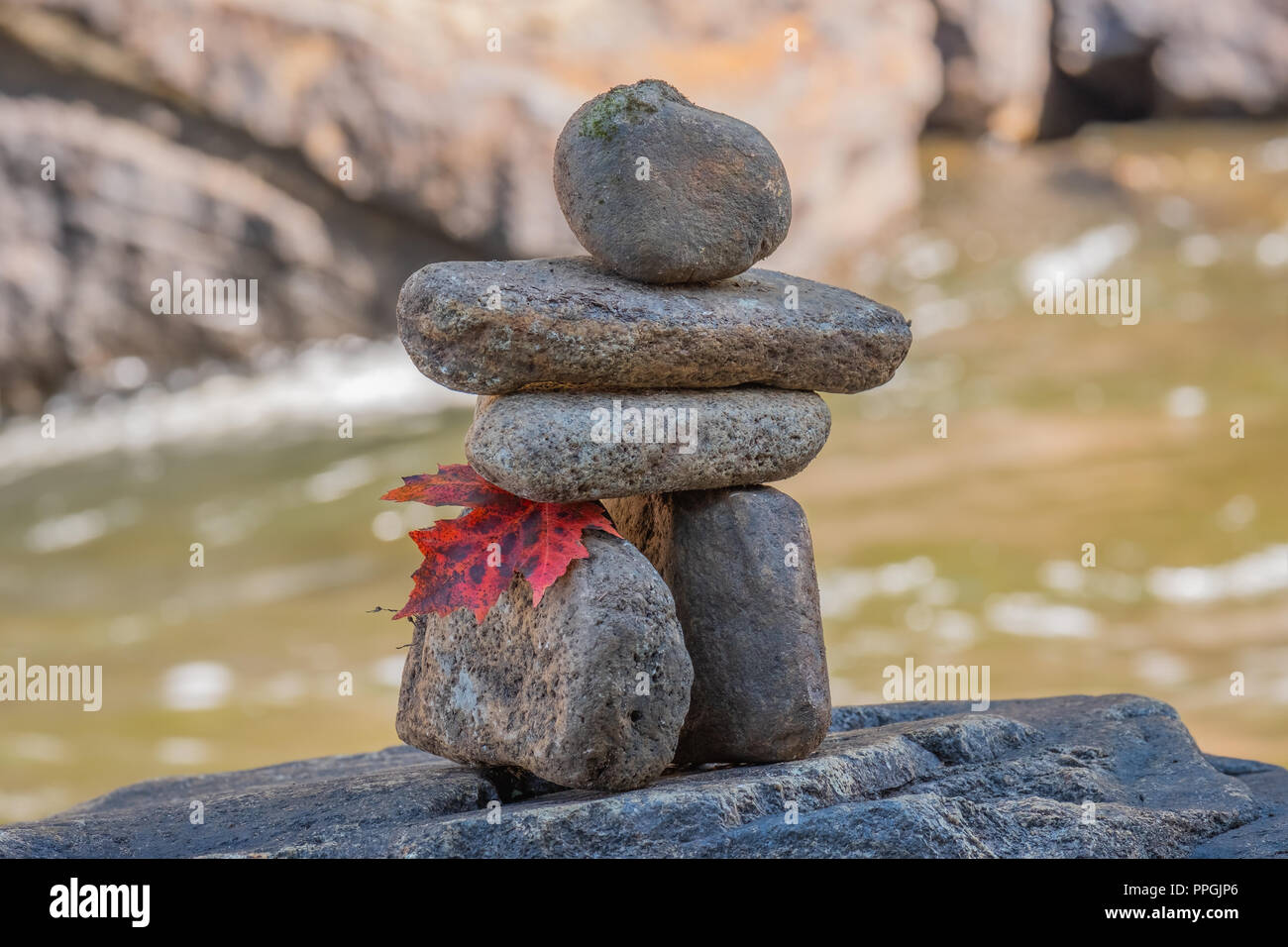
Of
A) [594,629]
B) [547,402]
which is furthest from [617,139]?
[594,629]

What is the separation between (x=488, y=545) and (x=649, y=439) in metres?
0.73

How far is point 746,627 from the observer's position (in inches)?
212

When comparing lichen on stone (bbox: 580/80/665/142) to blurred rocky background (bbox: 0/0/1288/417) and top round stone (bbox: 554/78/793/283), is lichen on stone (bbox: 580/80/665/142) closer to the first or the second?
top round stone (bbox: 554/78/793/283)

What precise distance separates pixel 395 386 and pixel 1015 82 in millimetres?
10355

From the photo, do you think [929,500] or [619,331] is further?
[929,500]

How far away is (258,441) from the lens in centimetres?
1595

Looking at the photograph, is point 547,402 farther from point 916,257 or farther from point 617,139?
point 916,257

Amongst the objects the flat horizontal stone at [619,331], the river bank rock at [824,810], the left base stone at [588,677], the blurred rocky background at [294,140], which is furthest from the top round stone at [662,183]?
the blurred rocky background at [294,140]

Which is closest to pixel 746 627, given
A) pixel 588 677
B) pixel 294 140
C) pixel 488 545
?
pixel 588 677

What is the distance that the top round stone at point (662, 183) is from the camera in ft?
16.8

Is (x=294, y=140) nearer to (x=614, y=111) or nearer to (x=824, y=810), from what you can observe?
(x=614, y=111)

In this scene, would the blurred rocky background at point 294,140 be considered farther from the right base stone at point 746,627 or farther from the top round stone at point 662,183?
the right base stone at point 746,627

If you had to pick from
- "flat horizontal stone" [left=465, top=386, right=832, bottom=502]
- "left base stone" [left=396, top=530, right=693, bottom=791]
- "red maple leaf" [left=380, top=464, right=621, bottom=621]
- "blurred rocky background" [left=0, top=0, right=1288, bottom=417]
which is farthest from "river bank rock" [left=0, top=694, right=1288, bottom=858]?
"blurred rocky background" [left=0, top=0, right=1288, bottom=417]

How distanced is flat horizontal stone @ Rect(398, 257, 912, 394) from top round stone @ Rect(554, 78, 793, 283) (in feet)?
0.47
